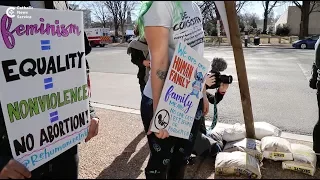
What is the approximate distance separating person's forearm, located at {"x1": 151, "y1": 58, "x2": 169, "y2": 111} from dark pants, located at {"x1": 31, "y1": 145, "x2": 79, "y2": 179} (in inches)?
24.2

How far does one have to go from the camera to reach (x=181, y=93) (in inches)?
64.9

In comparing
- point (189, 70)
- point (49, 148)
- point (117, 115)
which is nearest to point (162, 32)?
point (189, 70)

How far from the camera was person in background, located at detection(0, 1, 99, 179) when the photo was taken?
1.33 meters

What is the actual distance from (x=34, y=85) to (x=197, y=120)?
39.1 inches

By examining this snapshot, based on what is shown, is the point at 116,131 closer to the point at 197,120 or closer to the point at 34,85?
the point at 197,120

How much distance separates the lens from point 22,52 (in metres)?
1.32

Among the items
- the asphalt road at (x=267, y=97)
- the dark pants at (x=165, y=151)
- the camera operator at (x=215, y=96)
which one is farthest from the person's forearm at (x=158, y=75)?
the asphalt road at (x=267, y=97)

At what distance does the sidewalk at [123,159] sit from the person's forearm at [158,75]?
1426 mm

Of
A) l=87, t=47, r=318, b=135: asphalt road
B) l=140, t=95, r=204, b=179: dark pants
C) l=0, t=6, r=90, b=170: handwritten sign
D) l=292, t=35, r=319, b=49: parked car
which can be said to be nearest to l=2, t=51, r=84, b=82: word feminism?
l=0, t=6, r=90, b=170: handwritten sign

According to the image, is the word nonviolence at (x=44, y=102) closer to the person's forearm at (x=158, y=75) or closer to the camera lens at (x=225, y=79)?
the person's forearm at (x=158, y=75)

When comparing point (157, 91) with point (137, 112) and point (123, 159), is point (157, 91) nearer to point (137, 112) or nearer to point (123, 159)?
point (123, 159)

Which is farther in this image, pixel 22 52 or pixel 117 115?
pixel 117 115

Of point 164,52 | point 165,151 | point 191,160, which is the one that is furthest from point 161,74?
point 191,160

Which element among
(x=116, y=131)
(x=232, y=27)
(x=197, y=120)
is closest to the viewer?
(x=197, y=120)
